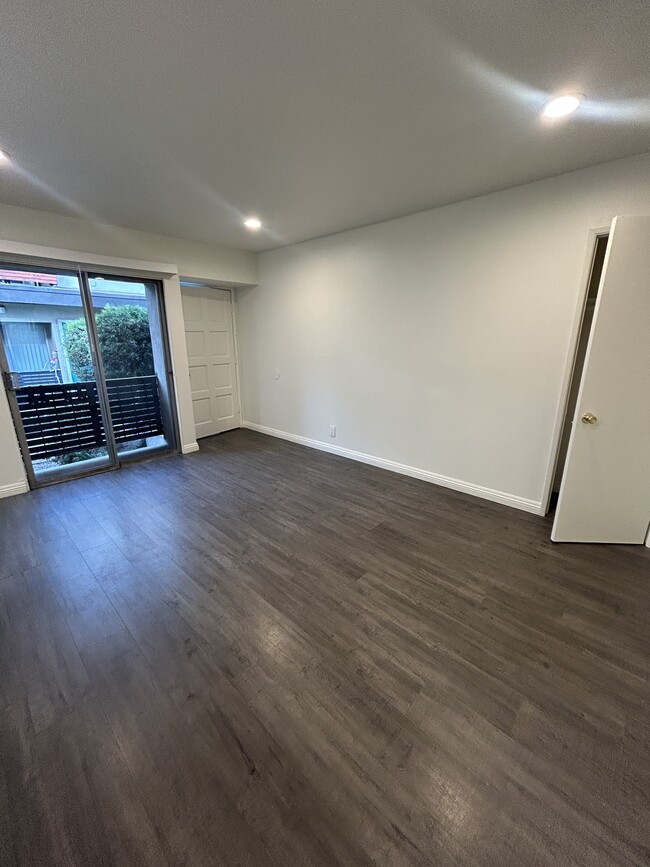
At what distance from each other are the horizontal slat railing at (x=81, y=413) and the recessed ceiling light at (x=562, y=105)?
170 inches

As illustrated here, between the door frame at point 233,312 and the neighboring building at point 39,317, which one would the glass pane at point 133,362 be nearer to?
the neighboring building at point 39,317

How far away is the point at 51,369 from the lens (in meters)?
3.49

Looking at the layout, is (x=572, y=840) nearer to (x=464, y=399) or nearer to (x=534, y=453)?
(x=534, y=453)

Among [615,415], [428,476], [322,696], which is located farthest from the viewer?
[428,476]

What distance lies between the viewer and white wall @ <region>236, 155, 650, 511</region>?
2561 millimetres

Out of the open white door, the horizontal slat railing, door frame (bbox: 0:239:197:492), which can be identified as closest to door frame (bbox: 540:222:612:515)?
the open white door

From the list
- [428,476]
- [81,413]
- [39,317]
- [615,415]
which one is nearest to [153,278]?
[39,317]

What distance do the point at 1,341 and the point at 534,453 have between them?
15.8ft

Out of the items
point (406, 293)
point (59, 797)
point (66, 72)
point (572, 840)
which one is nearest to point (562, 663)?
point (572, 840)

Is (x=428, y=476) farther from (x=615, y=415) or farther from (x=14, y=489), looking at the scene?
(x=14, y=489)

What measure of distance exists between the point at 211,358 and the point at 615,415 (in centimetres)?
474

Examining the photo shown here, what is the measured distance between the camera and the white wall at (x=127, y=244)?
3062mm

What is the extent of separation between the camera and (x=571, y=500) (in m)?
2.51

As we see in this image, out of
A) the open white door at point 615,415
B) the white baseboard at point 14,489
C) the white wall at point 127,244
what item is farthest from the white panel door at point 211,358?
the open white door at point 615,415
